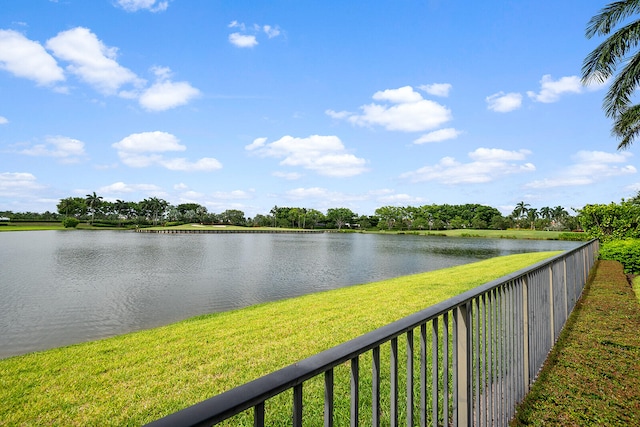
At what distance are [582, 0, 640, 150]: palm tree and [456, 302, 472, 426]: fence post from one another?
13722 millimetres

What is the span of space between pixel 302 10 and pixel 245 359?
67.9ft

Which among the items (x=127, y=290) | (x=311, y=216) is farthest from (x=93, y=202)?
(x=127, y=290)

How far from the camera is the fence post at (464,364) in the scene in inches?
79.7

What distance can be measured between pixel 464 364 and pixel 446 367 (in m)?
0.28

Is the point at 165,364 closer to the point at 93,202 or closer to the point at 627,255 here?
the point at 627,255

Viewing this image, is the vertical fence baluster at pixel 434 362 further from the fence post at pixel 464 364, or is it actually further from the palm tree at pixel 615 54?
the palm tree at pixel 615 54

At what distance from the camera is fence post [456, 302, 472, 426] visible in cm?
203

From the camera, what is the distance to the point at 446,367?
1.81 metres

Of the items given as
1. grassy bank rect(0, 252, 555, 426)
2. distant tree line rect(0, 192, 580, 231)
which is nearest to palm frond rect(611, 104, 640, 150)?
grassy bank rect(0, 252, 555, 426)

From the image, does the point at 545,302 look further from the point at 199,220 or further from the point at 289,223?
the point at 199,220

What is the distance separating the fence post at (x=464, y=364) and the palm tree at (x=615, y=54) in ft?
45.0

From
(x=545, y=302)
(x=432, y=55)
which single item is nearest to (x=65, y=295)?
(x=545, y=302)

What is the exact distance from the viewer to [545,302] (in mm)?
3898

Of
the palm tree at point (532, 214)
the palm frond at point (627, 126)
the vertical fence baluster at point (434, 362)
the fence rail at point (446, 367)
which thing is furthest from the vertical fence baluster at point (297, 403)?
the palm tree at point (532, 214)
